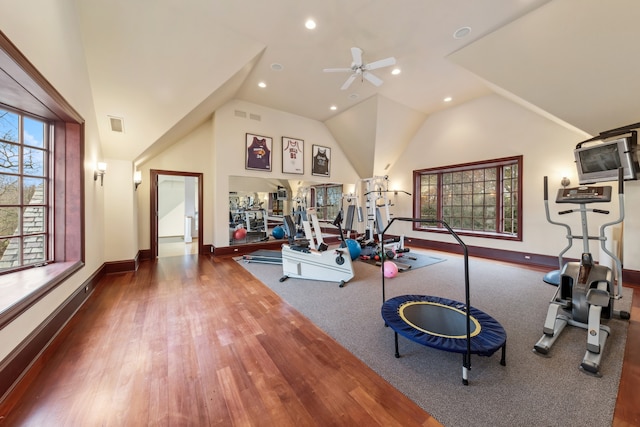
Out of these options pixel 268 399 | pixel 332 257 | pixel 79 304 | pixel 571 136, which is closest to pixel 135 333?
pixel 79 304

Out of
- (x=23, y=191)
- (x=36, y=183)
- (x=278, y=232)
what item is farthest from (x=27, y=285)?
(x=278, y=232)

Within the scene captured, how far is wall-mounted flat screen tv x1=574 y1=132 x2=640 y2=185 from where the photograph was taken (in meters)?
2.74

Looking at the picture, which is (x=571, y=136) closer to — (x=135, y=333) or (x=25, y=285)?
(x=135, y=333)

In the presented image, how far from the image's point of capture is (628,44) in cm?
273

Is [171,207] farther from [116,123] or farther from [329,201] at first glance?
[329,201]

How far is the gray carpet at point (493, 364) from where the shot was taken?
1.45 metres

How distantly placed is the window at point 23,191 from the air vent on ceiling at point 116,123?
1.19m

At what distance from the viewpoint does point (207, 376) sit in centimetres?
175

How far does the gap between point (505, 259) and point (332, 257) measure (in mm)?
4612

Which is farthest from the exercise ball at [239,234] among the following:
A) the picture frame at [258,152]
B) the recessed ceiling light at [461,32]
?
the recessed ceiling light at [461,32]

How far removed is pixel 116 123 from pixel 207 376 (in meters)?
4.20

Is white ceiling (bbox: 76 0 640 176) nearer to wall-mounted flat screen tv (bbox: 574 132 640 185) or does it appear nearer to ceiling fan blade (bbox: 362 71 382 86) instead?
ceiling fan blade (bbox: 362 71 382 86)

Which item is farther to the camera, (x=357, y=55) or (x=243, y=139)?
(x=243, y=139)

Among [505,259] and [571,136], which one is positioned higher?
[571,136]
